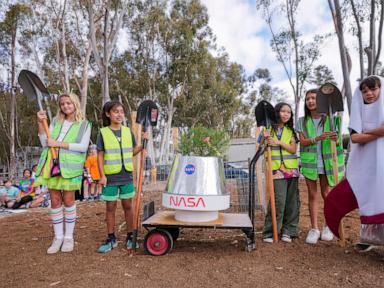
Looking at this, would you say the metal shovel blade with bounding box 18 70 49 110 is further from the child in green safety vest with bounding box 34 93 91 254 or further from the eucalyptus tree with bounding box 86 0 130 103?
the eucalyptus tree with bounding box 86 0 130 103

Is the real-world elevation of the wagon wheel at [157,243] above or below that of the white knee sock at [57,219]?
below

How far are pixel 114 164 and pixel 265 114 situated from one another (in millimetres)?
1943

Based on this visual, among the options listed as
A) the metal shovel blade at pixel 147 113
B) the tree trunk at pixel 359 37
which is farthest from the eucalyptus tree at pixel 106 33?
the metal shovel blade at pixel 147 113

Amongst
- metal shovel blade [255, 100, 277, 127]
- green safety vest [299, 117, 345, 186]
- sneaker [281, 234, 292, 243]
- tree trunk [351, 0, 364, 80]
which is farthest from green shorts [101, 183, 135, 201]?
tree trunk [351, 0, 364, 80]

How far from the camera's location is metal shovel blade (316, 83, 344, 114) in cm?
398

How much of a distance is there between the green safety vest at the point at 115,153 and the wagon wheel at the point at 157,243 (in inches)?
32.6

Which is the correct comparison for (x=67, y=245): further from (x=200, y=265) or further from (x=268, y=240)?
(x=268, y=240)

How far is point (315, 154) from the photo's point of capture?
416 cm

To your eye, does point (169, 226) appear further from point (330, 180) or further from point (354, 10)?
point (354, 10)

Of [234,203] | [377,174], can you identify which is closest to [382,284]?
[377,174]

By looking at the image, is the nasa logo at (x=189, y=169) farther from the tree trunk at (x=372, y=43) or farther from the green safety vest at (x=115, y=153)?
the tree trunk at (x=372, y=43)

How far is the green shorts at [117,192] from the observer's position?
3930 mm

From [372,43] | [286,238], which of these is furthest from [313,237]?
[372,43]

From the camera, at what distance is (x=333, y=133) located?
394cm
